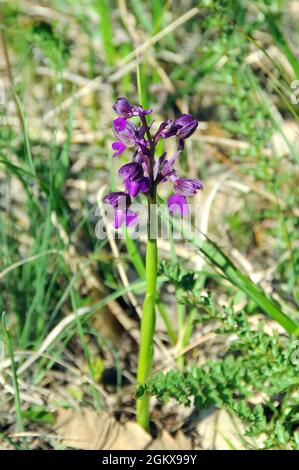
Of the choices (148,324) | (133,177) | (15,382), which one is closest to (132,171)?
(133,177)

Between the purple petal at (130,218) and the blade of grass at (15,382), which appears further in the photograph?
the blade of grass at (15,382)

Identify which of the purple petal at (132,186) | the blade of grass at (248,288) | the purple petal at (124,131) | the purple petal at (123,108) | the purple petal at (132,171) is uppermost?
the purple petal at (123,108)

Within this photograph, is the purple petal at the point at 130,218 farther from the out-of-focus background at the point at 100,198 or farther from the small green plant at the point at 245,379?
the out-of-focus background at the point at 100,198

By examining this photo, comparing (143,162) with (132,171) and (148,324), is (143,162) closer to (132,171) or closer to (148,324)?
(132,171)

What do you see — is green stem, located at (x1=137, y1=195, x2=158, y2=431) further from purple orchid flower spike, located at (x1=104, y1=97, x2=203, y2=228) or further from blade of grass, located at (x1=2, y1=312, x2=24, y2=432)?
blade of grass, located at (x1=2, y1=312, x2=24, y2=432)

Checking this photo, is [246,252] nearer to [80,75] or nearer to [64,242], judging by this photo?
[64,242]

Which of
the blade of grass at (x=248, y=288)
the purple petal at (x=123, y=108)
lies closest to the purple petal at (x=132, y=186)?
the purple petal at (x=123, y=108)
